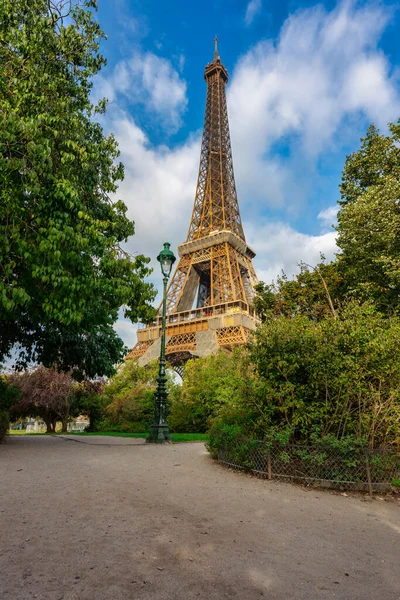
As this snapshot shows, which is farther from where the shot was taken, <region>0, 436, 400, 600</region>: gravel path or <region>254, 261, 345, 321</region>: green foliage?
<region>254, 261, 345, 321</region>: green foliage

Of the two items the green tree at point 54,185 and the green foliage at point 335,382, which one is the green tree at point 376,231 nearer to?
the green foliage at point 335,382

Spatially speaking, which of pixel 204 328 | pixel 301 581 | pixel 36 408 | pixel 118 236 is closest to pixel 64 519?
pixel 301 581

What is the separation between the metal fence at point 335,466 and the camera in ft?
19.4

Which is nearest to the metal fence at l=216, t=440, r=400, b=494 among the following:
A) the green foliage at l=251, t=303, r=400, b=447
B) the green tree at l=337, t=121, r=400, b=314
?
the green foliage at l=251, t=303, r=400, b=447

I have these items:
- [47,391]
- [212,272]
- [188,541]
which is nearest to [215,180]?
[212,272]

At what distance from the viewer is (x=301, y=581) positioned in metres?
2.77

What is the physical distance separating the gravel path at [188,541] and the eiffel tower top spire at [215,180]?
136ft

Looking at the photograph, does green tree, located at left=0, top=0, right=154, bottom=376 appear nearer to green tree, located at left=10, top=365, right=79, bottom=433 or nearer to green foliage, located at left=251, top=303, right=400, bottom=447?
green foliage, located at left=251, top=303, right=400, bottom=447

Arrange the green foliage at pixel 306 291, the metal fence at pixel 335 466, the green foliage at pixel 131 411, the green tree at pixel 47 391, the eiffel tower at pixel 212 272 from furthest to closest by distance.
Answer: the eiffel tower at pixel 212 272
the green tree at pixel 47 391
the green foliage at pixel 131 411
the green foliage at pixel 306 291
the metal fence at pixel 335 466

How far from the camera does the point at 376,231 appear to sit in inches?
558

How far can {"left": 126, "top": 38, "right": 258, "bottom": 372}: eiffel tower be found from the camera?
37906 millimetres

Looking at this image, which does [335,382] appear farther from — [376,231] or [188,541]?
[376,231]

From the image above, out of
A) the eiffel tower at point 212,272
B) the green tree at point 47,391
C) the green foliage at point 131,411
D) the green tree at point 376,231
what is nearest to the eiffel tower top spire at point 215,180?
the eiffel tower at point 212,272

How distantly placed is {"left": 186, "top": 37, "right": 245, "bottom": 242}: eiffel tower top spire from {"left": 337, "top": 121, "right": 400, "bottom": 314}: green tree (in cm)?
2873
